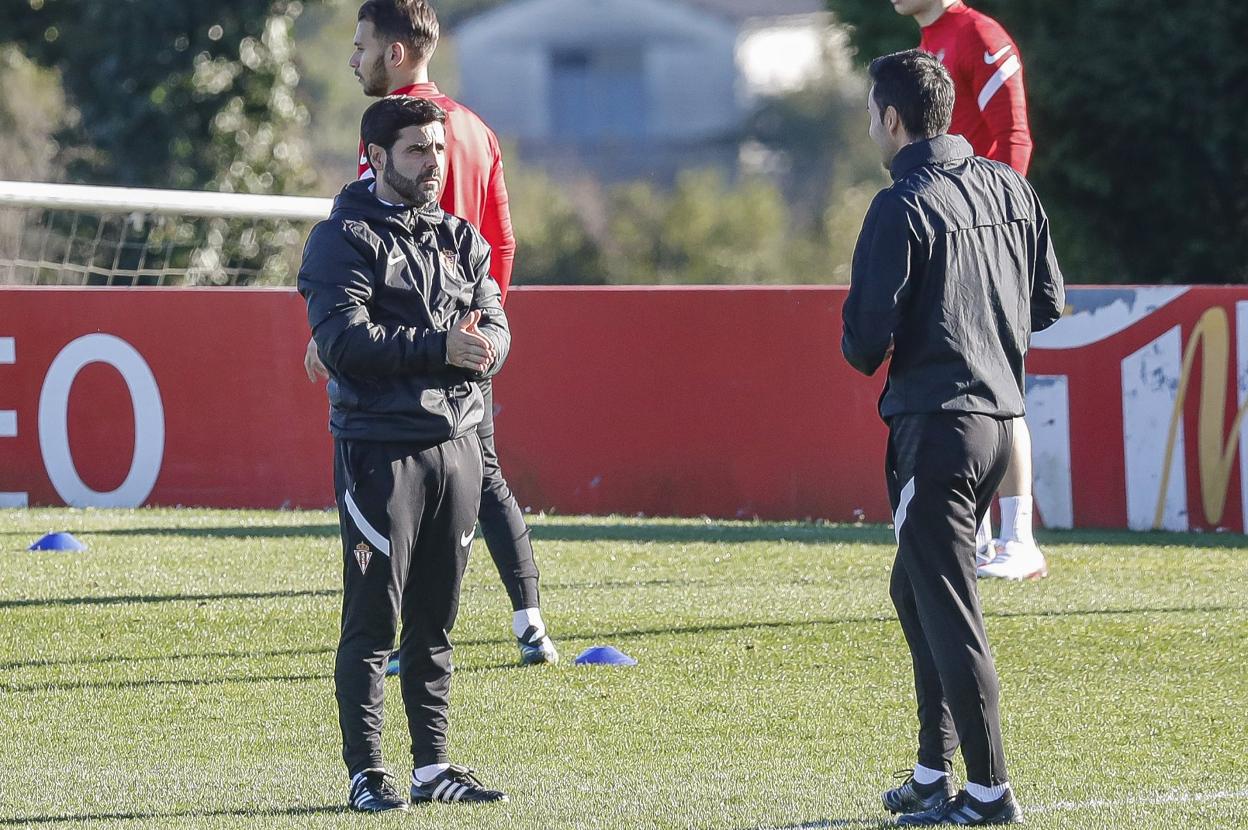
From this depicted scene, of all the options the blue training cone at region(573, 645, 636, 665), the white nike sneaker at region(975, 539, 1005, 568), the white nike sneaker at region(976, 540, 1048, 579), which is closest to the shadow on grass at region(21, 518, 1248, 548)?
the white nike sneaker at region(975, 539, 1005, 568)

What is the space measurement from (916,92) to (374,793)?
202cm

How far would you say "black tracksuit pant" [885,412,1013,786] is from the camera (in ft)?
14.0

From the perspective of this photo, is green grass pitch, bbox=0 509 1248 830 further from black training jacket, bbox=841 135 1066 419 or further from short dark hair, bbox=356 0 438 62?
short dark hair, bbox=356 0 438 62

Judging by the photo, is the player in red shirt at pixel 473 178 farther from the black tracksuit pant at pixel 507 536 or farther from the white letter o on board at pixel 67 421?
the white letter o on board at pixel 67 421

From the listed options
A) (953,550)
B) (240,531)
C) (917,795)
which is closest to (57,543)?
(240,531)

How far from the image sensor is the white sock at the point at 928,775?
4.45 m

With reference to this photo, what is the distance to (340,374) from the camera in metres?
4.37

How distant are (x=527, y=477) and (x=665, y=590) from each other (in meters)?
2.85

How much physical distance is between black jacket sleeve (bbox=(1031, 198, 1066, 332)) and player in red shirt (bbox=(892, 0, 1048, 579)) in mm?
2439

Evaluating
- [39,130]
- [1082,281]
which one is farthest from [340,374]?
[39,130]

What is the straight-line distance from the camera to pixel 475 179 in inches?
227

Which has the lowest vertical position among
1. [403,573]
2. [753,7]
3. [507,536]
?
[507,536]

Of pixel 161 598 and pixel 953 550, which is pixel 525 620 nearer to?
pixel 161 598

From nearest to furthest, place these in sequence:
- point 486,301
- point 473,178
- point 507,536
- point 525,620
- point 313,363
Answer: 1. point 486,301
2. point 313,363
3. point 473,178
4. point 507,536
5. point 525,620
